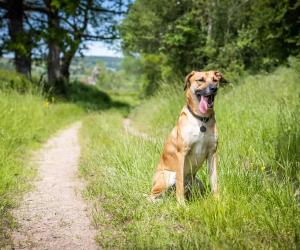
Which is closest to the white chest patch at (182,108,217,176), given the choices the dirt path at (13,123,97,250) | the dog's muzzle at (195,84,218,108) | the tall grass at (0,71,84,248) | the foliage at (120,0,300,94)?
the dog's muzzle at (195,84,218,108)

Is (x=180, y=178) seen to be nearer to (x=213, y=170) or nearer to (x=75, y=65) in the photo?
(x=213, y=170)

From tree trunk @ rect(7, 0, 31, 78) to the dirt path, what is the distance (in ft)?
36.3

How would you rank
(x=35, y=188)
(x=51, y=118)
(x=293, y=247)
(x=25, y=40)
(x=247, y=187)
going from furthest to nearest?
(x=25, y=40), (x=51, y=118), (x=35, y=188), (x=247, y=187), (x=293, y=247)

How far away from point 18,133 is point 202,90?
587cm

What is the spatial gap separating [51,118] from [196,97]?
10.2 meters

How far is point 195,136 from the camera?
491 centimetres

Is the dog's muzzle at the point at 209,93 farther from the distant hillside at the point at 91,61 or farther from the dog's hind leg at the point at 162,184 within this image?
the distant hillside at the point at 91,61

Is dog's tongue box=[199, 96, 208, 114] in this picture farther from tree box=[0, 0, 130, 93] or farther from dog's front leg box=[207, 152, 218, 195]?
tree box=[0, 0, 130, 93]

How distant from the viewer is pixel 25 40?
18.8 m

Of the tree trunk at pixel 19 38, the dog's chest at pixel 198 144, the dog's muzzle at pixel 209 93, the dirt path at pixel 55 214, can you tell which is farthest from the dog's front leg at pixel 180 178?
the tree trunk at pixel 19 38

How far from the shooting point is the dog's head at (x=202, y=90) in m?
4.88

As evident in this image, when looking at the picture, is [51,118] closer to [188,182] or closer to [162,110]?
[162,110]

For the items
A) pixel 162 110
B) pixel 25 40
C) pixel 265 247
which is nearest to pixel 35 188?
pixel 265 247

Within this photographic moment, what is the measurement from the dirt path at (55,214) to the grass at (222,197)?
0.20 m
